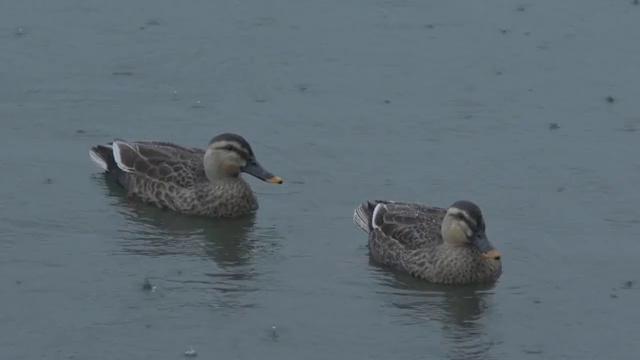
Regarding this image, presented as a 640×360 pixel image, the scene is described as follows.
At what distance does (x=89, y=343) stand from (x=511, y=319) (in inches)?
107

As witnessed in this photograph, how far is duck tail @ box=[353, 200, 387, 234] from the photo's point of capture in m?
13.1

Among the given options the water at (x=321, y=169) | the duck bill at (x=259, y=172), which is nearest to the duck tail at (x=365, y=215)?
the water at (x=321, y=169)

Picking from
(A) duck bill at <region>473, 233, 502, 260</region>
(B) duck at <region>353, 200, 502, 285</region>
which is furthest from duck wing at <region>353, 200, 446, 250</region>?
(A) duck bill at <region>473, 233, 502, 260</region>

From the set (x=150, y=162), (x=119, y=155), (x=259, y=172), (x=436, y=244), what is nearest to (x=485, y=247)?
(x=436, y=244)

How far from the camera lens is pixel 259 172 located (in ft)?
45.3

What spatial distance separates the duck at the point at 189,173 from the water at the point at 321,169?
0.18m

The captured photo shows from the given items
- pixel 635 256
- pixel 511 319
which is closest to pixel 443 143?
pixel 635 256

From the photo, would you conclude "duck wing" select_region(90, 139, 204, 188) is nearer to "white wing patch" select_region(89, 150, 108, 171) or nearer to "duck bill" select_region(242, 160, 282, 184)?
"white wing patch" select_region(89, 150, 108, 171)

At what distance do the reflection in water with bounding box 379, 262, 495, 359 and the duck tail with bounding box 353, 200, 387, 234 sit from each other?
24.1 inches

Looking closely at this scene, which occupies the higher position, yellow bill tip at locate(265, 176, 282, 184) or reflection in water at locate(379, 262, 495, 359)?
yellow bill tip at locate(265, 176, 282, 184)

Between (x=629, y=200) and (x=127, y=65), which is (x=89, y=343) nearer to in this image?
(x=629, y=200)

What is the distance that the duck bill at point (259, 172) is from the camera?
1367 centimetres

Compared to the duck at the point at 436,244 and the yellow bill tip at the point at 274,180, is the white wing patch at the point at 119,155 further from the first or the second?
the duck at the point at 436,244

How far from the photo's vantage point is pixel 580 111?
15953 mm
